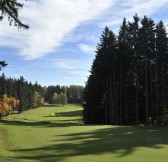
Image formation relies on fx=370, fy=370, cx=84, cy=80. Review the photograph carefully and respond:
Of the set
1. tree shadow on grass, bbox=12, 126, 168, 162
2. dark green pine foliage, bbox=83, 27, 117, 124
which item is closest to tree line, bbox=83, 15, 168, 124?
dark green pine foliage, bbox=83, 27, 117, 124

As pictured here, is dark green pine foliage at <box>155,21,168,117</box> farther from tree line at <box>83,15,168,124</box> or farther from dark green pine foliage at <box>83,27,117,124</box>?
dark green pine foliage at <box>83,27,117,124</box>

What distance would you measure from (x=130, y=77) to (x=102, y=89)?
6200 mm

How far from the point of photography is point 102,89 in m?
70.5

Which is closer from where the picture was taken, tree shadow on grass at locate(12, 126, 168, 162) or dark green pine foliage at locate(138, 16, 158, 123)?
tree shadow on grass at locate(12, 126, 168, 162)

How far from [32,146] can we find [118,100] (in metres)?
44.7

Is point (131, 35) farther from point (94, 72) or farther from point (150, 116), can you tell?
point (150, 116)

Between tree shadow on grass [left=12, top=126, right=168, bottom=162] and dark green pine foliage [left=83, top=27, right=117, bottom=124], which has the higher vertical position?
dark green pine foliage [left=83, top=27, right=117, bottom=124]

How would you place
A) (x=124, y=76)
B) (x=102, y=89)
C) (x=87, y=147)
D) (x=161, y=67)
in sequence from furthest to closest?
(x=102, y=89)
(x=124, y=76)
(x=161, y=67)
(x=87, y=147)

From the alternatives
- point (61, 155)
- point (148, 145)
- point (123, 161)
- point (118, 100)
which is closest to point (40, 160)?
point (61, 155)

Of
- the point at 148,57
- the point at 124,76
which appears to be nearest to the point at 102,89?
the point at 124,76

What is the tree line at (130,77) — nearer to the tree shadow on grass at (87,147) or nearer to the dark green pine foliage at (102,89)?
the dark green pine foliage at (102,89)

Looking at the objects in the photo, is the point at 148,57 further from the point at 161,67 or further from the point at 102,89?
the point at 102,89

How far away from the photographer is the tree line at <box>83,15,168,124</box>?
63.8 metres

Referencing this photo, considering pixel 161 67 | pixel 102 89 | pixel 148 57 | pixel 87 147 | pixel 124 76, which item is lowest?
pixel 87 147
